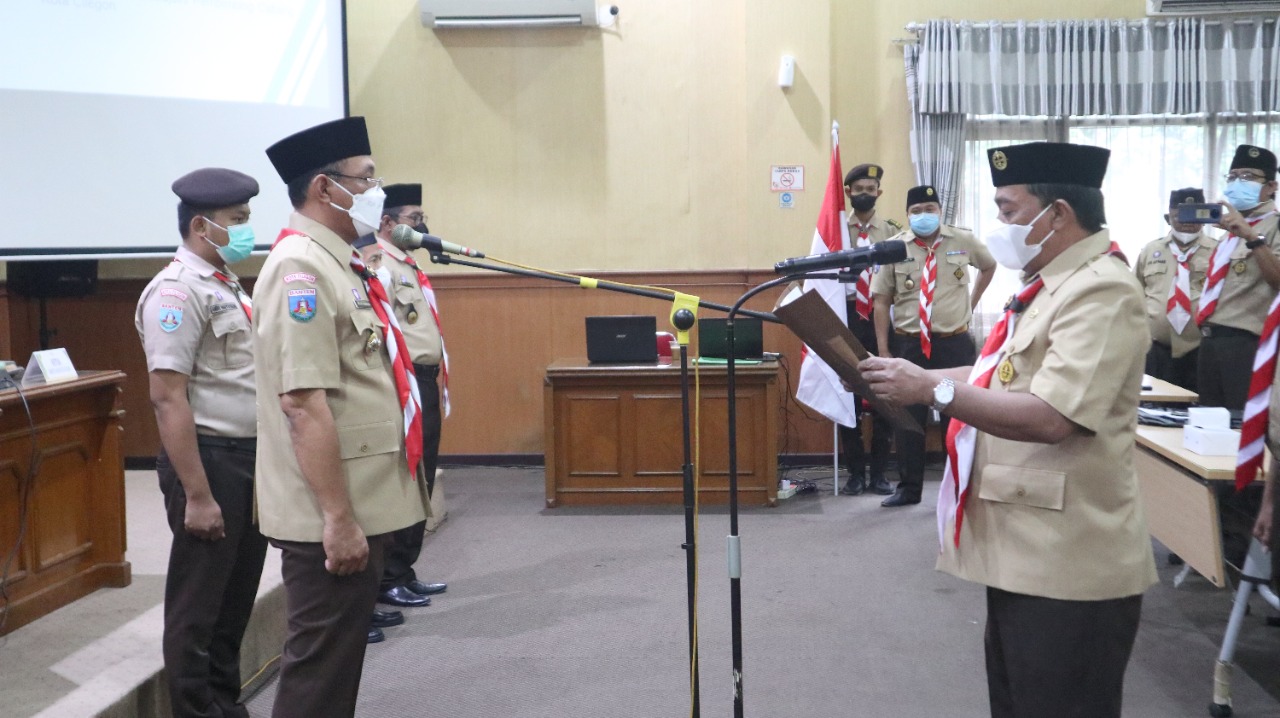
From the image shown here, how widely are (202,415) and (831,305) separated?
11.4ft

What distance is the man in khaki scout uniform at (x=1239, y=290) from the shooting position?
14.7 ft

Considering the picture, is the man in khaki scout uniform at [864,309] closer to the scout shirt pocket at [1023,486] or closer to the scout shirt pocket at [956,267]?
the scout shirt pocket at [956,267]

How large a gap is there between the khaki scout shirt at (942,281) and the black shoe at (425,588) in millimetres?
2727

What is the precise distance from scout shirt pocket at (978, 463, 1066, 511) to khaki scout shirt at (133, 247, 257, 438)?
1.74 metres

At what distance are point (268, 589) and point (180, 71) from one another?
303cm

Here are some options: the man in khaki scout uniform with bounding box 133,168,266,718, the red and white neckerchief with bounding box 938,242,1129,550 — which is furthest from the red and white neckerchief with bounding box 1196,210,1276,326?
the man in khaki scout uniform with bounding box 133,168,266,718

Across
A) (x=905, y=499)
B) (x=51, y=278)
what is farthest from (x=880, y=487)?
(x=51, y=278)

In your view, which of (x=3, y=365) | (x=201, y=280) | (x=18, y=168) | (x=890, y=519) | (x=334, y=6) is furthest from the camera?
(x=334, y=6)

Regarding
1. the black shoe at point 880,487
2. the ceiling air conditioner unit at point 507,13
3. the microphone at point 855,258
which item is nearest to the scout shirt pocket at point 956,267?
the black shoe at point 880,487

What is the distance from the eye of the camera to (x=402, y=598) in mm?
3844

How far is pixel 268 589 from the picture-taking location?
11.0ft

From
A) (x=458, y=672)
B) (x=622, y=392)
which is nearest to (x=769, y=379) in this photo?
(x=622, y=392)

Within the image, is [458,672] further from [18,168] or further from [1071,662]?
[18,168]

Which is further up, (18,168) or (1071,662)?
(18,168)
